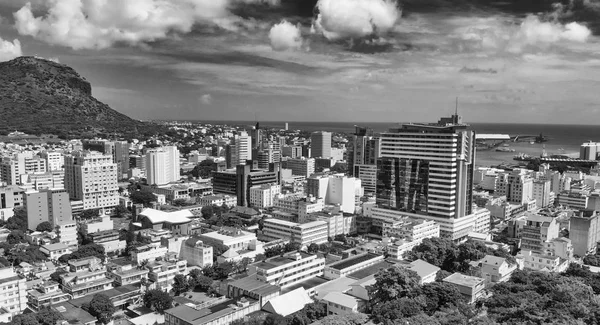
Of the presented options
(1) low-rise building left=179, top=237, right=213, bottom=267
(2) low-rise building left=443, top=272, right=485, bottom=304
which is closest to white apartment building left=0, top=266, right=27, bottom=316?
(1) low-rise building left=179, top=237, right=213, bottom=267

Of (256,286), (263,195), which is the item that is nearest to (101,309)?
(256,286)

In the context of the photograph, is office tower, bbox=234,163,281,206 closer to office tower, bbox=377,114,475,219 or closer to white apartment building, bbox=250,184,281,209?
white apartment building, bbox=250,184,281,209

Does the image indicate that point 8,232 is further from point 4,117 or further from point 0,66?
point 0,66

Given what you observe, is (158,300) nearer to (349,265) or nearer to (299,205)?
(349,265)

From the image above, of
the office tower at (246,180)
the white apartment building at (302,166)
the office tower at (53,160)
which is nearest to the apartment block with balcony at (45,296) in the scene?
the office tower at (246,180)

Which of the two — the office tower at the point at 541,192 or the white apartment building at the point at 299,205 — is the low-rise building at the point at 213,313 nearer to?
the white apartment building at the point at 299,205
